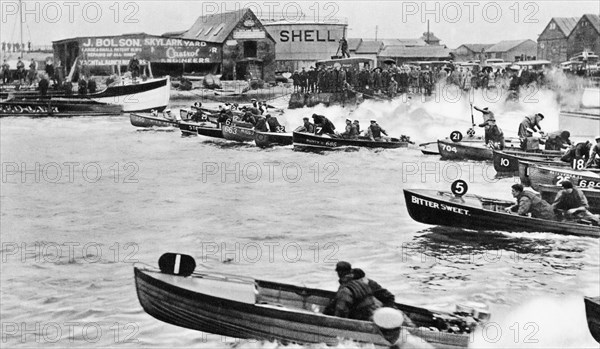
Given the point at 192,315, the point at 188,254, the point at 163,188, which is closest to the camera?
the point at 192,315

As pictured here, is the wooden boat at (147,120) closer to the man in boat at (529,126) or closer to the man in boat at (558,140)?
the man in boat at (529,126)

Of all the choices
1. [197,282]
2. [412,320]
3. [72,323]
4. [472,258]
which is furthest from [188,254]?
[472,258]

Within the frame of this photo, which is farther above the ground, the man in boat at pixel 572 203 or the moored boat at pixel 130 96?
the moored boat at pixel 130 96

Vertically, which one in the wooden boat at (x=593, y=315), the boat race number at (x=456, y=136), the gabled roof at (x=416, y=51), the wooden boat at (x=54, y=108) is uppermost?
the gabled roof at (x=416, y=51)

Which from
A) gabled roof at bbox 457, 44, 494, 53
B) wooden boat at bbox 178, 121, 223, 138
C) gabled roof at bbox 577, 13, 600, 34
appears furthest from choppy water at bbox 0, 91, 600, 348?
gabled roof at bbox 577, 13, 600, 34

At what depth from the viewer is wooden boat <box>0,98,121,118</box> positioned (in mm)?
5508

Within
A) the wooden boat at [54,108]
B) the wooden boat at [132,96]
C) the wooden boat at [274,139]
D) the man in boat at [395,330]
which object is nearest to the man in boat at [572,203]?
the man in boat at [395,330]

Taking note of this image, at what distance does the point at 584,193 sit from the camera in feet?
17.9

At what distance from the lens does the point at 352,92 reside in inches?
214

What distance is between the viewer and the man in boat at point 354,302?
4445mm

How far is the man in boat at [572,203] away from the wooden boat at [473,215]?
7 centimetres

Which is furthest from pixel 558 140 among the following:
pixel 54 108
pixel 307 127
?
pixel 54 108

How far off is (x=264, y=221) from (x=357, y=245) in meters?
0.62

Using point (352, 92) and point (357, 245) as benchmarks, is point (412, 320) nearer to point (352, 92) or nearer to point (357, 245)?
point (357, 245)
